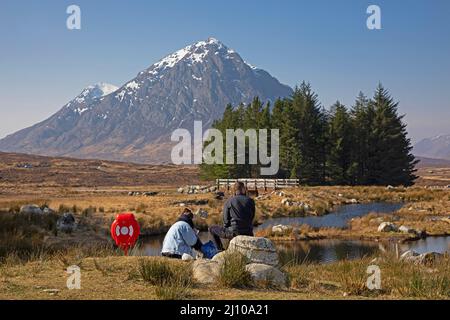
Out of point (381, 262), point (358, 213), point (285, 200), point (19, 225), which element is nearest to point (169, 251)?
point (381, 262)

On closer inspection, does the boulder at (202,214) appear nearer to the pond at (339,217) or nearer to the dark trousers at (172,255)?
the pond at (339,217)

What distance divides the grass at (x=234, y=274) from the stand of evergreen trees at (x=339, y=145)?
48.2 m

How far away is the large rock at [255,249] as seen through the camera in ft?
36.2

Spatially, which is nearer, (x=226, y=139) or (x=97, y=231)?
(x=97, y=231)

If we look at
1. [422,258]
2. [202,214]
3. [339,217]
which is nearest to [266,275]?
[422,258]

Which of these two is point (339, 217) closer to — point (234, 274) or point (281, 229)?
point (281, 229)

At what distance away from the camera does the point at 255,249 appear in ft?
36.3

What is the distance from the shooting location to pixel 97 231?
26.9m

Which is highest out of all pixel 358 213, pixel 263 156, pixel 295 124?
pixel 295 124

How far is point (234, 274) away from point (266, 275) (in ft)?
2.73

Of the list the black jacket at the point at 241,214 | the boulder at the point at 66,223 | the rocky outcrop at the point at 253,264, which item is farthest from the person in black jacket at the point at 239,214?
the boulder at the point at 66,223

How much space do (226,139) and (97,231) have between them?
3662 cm
